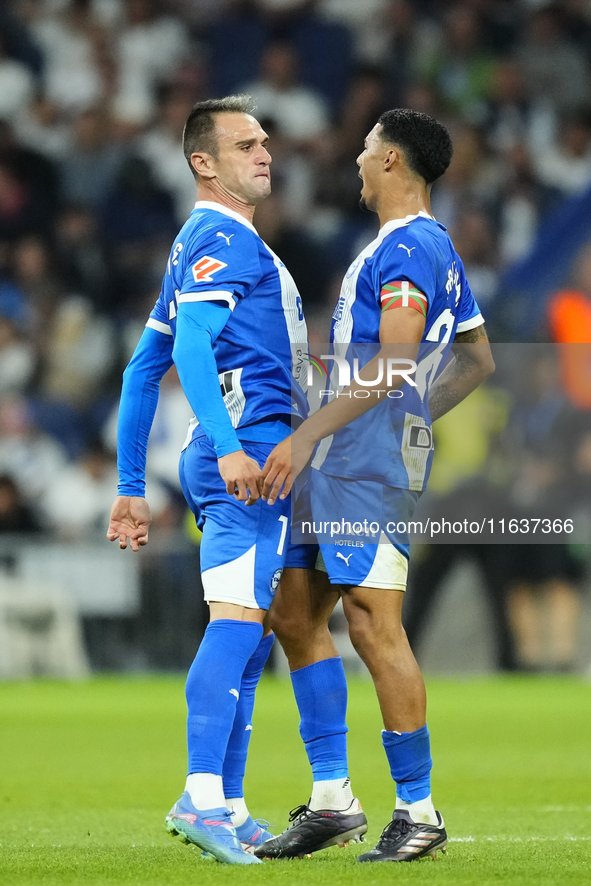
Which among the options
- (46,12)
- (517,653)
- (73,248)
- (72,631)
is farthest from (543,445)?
(46,12)

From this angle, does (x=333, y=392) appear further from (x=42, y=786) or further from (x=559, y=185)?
(x=559, y=185)

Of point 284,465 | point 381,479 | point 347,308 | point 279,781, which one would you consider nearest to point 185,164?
point 279,781

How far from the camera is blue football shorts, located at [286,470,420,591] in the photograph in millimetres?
3969

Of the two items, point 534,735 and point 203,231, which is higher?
point 203,231

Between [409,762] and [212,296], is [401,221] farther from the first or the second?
[409,762]

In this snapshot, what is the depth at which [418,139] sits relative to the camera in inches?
164

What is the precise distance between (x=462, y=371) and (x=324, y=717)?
46.8 inches

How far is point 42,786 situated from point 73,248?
8.51 meters

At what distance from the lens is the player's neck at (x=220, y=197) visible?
4242 millimetres

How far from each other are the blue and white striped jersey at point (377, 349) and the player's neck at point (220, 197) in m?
0.41

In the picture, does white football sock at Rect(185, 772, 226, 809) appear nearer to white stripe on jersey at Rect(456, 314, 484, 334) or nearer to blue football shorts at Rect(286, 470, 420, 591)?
blue football shorts at Rect(286, 470, 420, 591)

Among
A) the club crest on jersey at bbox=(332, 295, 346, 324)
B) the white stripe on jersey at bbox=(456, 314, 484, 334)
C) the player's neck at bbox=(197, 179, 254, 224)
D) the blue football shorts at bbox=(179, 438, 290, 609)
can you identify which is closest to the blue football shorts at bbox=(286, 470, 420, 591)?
the blue football shorts at bbox=(179, 438, 290, 609)

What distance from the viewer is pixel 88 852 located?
4.06 m

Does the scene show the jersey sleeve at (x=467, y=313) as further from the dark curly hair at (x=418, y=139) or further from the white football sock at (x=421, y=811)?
the white football sock at (x=421, y=811)
